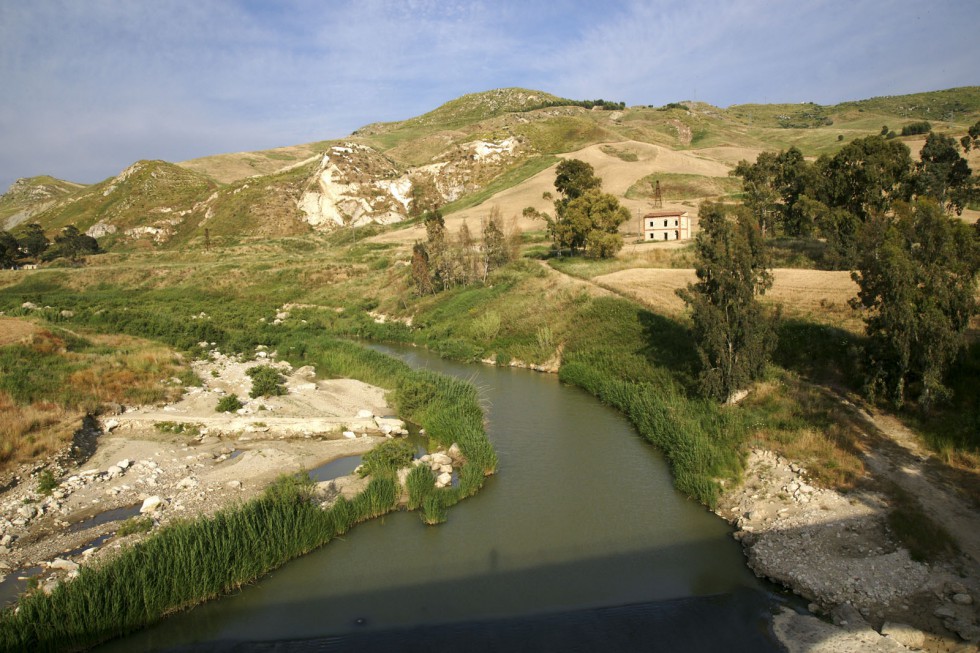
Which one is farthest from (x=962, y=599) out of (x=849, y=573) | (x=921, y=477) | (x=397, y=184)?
(x=397, y=184)

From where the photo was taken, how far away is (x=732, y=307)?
1873 centimetres

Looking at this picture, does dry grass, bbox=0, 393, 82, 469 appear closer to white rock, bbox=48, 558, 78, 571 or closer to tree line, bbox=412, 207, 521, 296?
white rock, bbox=48, 558, 78, 571

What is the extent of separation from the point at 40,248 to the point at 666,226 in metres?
85.0

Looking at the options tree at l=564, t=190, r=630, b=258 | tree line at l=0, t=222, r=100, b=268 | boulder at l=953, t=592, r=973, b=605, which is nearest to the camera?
boulder at l=953, t=592, r=973, b=605

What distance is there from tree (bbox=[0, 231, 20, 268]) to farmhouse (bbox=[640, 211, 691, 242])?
3220 inches

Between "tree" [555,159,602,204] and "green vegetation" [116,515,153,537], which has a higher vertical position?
"tree" [555,159,602,204]

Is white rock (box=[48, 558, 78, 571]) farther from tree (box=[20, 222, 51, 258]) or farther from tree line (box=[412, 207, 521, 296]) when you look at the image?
tree (box=[20, 222, 51, 258])

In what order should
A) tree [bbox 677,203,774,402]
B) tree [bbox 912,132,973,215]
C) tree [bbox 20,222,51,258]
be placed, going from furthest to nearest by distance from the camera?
tree [bbox 20,222,51,258], tree [bbox 912,132,973,215], tree [bbox 677,203,774,402]

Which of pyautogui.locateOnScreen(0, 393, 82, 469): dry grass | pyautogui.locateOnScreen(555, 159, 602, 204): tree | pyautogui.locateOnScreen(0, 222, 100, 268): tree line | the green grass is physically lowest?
pyautogui.locateOnScreen(0, 393, 82, 469): dry grass

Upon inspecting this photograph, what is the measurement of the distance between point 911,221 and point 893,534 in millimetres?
9270

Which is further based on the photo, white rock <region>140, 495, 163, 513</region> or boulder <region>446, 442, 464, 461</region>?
boulder <region>446, 442, 464, 461</region>

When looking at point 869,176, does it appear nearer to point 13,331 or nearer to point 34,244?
point 13,331

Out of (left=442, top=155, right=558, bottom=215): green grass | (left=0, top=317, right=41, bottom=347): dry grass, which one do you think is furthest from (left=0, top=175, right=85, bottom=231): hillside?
(left=0, top=317, right=41, bottom=347): dry grass

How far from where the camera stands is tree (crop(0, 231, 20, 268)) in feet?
245
